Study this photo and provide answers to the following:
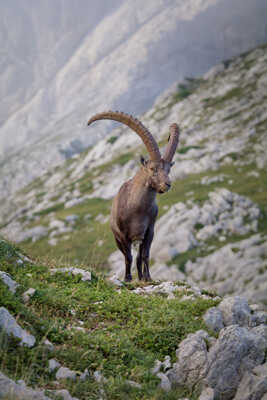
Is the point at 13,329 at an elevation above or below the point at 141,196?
below

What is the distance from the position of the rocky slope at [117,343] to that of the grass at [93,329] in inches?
0.7

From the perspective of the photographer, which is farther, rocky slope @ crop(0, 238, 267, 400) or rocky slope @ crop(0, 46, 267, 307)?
rocky slope @ crop(0, 46, 267, 307)

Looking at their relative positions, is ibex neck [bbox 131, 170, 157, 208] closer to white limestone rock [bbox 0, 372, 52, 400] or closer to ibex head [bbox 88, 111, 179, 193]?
ibex head [bbox 88, 111, 179, 193]

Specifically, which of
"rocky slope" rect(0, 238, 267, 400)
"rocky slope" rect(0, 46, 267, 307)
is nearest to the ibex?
"rocky slope" rect(0, 46, 267, 307)

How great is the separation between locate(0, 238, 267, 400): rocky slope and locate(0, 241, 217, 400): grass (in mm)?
18

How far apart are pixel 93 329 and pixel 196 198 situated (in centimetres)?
5548

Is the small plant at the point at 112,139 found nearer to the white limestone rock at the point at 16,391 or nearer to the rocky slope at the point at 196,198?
the rocky slope at the point at 196,198

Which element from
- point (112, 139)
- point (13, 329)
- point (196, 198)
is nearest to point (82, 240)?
point (196, 198)

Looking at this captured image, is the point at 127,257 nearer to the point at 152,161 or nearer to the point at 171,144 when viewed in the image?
the point at 152,161

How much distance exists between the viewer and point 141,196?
1227cm

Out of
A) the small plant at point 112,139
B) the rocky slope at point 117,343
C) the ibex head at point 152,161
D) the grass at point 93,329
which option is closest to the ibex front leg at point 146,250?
the ibex head at point 152,161

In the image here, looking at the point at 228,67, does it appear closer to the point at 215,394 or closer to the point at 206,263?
the point at 206,263

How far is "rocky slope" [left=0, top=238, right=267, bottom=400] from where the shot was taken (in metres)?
5.25

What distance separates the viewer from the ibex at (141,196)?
1179 cm
